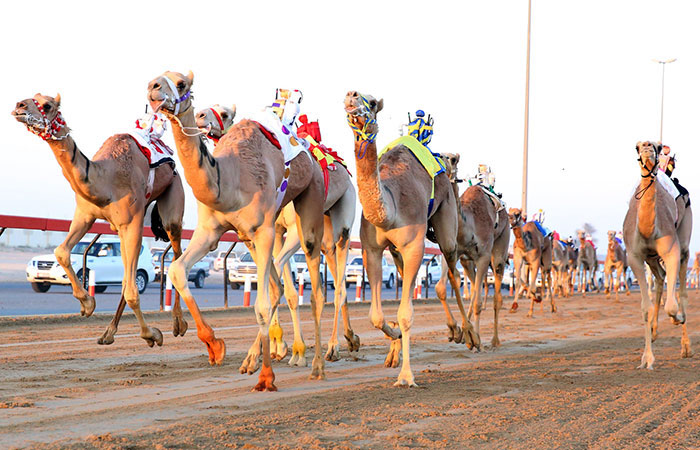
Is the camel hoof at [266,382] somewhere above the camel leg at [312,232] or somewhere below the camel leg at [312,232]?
below

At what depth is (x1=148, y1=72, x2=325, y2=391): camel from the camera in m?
7.64

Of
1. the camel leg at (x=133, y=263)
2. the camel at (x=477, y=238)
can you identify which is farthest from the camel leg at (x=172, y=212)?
the camel at (x=477, y=238)

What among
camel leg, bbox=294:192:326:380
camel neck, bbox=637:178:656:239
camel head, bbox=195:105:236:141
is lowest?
camel leg, bbox=294:192:326:380

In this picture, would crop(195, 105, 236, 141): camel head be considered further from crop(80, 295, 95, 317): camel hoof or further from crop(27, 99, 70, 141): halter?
crop(80, 295, 95, 317): camel hoof

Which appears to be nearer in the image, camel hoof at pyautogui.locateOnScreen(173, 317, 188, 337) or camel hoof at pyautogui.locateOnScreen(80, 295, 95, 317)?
camel hoof at pyautogui.locateOnScreen(80, 295, 95, 317)

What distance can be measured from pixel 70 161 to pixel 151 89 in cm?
252

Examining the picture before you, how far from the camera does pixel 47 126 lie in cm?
916

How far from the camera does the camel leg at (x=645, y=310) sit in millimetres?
10844

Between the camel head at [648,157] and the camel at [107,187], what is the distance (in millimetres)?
5949

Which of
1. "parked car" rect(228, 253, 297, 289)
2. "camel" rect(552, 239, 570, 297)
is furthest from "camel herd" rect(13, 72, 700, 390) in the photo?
"parked car" rect(228, 253, 297, 289)

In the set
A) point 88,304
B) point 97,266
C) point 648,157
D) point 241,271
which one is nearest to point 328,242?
point 88,304

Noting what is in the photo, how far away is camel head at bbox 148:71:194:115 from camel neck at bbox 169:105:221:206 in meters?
0.11

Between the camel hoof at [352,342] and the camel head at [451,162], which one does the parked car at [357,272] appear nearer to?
the camel head at [451,162]

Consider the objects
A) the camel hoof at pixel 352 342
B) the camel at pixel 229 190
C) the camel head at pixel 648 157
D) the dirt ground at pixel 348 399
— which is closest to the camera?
the dirt ground at pixel 348 399
